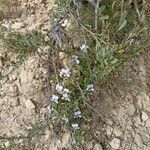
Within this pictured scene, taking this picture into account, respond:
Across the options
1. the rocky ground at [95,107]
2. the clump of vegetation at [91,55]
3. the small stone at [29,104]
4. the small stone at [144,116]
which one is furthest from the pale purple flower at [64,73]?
Answer: the small stone at [144,116]

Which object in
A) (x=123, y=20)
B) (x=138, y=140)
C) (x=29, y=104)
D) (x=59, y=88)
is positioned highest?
(x=123, y=20)

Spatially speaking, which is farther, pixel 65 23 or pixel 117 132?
pixel 65 23

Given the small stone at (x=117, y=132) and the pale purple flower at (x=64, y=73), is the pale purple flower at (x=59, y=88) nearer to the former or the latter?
the pale purple flower at (x=64, y=73)

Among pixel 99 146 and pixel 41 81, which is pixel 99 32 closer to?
pixel 41 81

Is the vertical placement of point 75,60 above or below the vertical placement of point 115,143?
above

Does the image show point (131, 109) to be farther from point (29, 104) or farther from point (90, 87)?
point (29, 104)

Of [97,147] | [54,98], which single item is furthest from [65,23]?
[97,147]

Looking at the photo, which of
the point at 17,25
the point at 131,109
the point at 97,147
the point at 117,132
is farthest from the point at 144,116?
the point at 17,25

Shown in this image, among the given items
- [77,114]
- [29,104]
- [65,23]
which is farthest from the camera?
[65,23]

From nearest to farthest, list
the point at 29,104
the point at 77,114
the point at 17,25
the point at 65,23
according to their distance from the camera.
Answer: the point at 77,114
the point at 29,104
the point at 65,23
the point at 17,25
